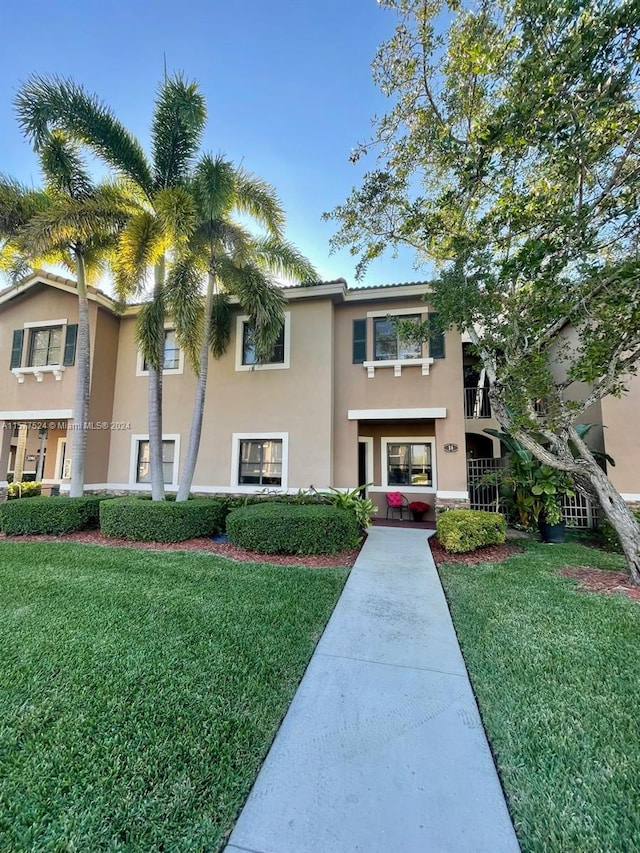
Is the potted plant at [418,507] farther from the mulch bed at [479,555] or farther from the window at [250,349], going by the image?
the window at [250,349]

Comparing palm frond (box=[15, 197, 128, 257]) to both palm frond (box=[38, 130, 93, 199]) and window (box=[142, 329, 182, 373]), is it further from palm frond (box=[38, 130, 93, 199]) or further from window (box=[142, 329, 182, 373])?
window (box=[142, 329, 182, 373])

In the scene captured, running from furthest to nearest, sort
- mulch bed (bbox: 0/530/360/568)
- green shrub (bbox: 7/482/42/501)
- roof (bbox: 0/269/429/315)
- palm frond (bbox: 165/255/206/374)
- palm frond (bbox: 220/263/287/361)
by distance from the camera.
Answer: green shrub (bbox: 7/482/42/501), roof (bbox: 0/269/429/315), palm frond (bbox: 220/263/287/361), palm frond (bbox: 165/255/206/374), mulch bed (bbox: 0/530/360/568)

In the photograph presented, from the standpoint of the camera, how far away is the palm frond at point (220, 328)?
35.3 ft

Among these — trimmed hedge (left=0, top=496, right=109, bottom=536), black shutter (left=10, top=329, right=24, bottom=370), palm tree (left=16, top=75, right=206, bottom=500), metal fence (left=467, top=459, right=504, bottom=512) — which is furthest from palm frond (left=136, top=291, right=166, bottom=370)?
metal fence (left=467, top=459, right=504, bottom=512)

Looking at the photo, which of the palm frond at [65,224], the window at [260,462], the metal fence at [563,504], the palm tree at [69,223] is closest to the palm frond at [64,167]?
the palm tree at [69,223]

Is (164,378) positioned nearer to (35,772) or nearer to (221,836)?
(35,772)

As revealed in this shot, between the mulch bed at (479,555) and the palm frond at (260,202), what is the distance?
8534 millimetres

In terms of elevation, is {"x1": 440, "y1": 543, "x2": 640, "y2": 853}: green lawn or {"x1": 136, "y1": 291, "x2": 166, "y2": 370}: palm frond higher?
{"x1": 136, "y1": 291, "x2": 166, "y2": 370}: palm frond

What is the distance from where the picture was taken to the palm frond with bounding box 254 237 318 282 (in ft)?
31.3

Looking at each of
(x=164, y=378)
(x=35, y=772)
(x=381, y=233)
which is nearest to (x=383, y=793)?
(x=35, y=772)

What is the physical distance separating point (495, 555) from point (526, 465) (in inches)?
95.3

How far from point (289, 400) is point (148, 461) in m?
5.03

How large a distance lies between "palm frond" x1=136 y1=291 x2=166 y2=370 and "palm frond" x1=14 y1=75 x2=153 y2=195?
9.39 feet

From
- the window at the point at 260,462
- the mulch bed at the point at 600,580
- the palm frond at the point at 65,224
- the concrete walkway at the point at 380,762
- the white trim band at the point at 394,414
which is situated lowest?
the concrete walkway at the point at 380,762
